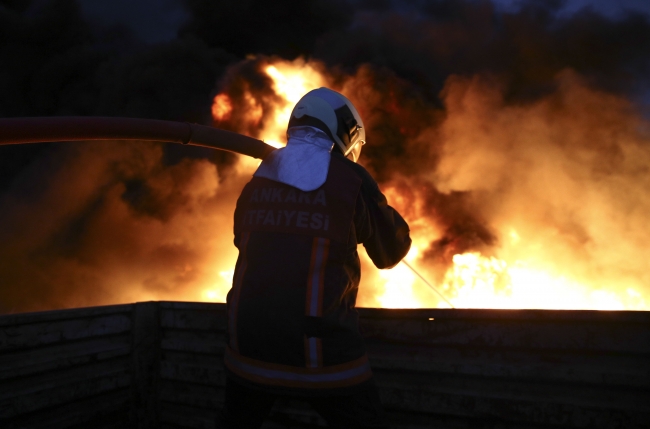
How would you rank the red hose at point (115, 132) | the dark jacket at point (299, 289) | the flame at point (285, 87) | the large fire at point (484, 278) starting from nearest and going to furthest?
1. the dark jacket at point (299, 289)
2. the red hose at point (115, 132)
3. the large fire at point (484, 278)
4. the flame at point (285, 87)

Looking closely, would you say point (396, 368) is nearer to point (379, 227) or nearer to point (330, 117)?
point (379, 227)

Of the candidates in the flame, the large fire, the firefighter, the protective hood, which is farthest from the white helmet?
the flame

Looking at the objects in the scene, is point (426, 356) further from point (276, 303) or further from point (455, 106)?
point (455, 106)

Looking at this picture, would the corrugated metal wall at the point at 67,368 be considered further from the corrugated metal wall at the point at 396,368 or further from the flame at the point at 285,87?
the flame at the point at 285,87

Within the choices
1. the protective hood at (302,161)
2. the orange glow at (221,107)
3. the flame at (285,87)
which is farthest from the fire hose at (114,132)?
the orange glow at (221,107)

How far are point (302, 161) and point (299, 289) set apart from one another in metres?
0.50

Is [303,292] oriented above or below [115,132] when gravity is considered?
below

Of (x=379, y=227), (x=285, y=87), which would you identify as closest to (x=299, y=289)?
(x=379, y=227)

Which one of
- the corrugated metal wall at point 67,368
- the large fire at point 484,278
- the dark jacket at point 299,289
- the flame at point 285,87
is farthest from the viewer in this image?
the flame at point 285,87

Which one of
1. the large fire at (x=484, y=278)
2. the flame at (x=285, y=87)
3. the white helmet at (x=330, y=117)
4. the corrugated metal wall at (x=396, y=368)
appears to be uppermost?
the flame at (x=285, y=87)

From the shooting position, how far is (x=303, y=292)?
1572 mm

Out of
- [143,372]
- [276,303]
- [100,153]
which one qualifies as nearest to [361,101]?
[100,153]

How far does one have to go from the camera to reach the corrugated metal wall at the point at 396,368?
1955mm

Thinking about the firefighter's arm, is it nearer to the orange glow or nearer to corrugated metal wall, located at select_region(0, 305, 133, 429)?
corrugated metal wall, located at select_region(0, 305, 133, 429)
